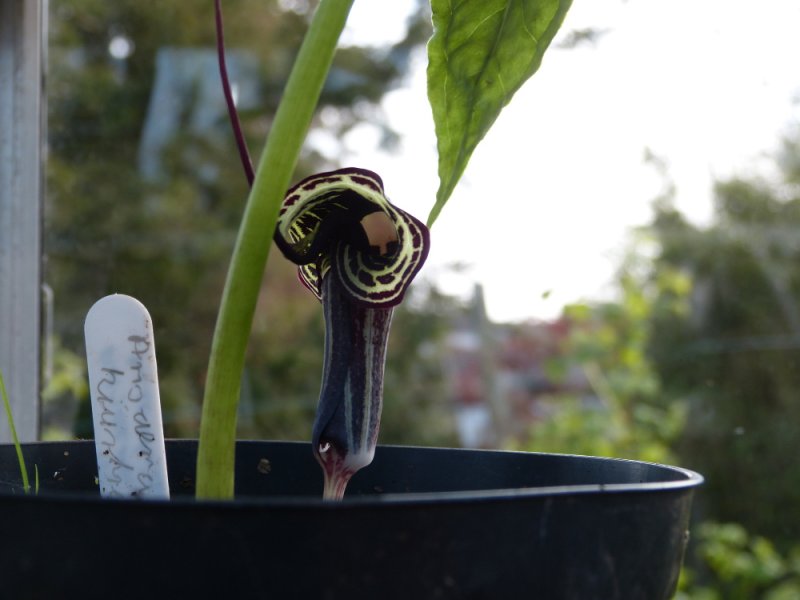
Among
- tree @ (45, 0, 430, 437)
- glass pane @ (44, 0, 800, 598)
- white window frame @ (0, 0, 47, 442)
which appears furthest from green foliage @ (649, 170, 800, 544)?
white window frame @ (0, 0, 47, 442)

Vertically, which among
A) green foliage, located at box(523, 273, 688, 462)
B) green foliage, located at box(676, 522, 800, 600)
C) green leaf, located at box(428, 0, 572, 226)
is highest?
green leaf, located at box(428, 0, 572, 226)

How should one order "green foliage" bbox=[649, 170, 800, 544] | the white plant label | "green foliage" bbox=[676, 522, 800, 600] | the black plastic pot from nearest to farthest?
the black plastic pot, the white plant label, "green foliage" bbox=[649, 170, 800, 544], "green foliage" bbox=[676, 522, 800, 600]

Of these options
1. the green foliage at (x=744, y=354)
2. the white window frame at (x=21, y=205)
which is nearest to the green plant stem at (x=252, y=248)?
the white window frame at (x=21, y=205)

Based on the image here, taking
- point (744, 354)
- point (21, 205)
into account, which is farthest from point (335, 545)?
point (744, 354)

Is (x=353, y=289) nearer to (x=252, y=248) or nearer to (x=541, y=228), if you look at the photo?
(x=252, y=248)

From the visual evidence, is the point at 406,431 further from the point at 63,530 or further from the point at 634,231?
the point at 63,530

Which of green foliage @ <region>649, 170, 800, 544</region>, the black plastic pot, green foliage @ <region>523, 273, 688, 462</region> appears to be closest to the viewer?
the black plastic pot

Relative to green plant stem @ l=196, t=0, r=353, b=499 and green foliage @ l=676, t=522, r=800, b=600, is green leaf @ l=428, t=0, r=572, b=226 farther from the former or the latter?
green foliage @ l=676, t=522, r=800, b=600
